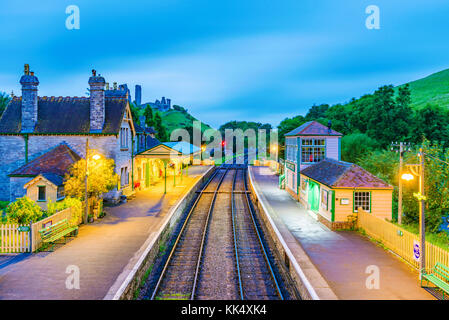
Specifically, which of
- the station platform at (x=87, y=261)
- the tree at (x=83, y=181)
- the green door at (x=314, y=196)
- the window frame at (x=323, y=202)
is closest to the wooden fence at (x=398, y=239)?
the window frame at (x=323, y=202)

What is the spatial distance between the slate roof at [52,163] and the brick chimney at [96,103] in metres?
2.75

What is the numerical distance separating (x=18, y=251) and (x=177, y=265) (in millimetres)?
6961

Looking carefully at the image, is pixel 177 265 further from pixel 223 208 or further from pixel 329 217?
pixel 223 208

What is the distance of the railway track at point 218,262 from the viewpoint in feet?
38.9

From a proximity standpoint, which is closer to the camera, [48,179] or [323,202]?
[323,202]

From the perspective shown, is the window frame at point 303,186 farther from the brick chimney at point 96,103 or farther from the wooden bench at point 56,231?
the brick chimney at point 96,103

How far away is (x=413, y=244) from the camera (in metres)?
12.6

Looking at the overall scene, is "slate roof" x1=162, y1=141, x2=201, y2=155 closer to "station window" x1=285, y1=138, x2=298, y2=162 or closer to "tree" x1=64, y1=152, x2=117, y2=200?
"station window" x1=285, y1=138, x2=298, y2=162

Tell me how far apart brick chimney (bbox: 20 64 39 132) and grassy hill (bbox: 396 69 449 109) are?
393ft

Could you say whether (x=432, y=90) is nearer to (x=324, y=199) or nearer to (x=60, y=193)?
(x=324, y=199)

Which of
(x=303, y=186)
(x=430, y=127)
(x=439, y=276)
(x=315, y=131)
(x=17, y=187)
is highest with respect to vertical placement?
(x=430, y=127)

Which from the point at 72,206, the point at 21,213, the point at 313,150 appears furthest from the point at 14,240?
the point at 313,150

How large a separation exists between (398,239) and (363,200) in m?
4.70

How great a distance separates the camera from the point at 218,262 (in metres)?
14.8
